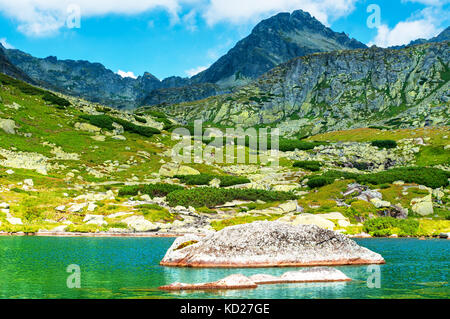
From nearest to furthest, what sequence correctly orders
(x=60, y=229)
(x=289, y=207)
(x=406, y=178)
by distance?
(x=60, y=229) < (x=289, y=207) < (x=406, y=178)

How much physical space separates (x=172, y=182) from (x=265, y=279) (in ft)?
287

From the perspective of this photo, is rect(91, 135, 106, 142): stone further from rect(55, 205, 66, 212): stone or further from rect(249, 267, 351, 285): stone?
rect(249, 267, 351, 285): stone

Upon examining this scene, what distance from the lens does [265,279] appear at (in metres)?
21.2

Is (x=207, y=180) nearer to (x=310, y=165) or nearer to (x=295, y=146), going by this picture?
(x=310, y=165)

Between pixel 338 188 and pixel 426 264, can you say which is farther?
pixel 338 188

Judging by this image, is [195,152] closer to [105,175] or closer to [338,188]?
[105,175]

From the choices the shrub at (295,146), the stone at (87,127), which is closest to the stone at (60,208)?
the stone at (87,127)

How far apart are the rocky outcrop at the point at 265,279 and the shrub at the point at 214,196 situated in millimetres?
59209

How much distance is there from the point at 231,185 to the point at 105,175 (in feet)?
121

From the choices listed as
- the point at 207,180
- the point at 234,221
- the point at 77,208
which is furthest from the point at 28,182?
the point at 234,221

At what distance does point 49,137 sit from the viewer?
129m

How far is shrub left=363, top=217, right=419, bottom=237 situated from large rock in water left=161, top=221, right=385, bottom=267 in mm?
33333
